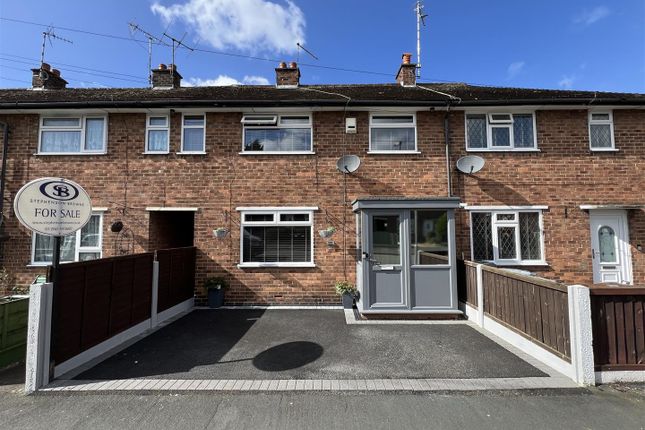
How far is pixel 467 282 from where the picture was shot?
6.40m

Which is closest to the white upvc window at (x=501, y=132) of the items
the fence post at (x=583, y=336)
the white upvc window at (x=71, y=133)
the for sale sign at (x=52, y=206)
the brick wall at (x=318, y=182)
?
the brick wall at (x=318, y=182)

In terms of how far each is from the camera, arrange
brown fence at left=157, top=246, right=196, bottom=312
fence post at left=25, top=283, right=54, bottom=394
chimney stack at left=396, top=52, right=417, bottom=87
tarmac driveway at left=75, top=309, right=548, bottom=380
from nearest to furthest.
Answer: fence post at left=25, top=283, right=54, bottom=394, tarmac driveway at left=75, top=309, right=548, bottom=380, brown fence at left=157, top=246, right=196, bottom=312, chimney stack at left=396, top=52, right=417, bottom=87

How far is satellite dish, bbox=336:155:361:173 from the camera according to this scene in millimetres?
7539

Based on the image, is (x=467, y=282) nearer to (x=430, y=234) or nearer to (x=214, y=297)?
(x=430, y=234)

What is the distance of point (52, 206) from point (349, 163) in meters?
5.57

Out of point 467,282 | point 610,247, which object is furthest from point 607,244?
point 467,282

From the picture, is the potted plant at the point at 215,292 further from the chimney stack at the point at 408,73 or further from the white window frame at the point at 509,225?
the chimney stack at the point at 408,73

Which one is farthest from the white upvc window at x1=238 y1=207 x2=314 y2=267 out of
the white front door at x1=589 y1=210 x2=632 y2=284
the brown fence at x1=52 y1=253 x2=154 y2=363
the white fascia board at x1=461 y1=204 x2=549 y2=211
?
the white front door at x1=589 y1=210 x2=632 y2=284

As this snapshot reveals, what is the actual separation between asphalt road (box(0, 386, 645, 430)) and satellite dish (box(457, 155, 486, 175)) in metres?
4.99

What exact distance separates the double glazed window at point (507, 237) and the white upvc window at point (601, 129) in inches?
92.7

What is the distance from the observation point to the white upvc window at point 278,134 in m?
7.91

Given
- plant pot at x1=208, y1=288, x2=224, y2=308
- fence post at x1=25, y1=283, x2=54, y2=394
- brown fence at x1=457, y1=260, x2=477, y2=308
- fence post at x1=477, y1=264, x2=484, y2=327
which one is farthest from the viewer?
plant pot at x1=208, y1=288, x2=224, y2=308

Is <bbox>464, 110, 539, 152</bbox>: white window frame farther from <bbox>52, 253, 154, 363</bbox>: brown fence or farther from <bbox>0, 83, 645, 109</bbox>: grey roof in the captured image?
<bbox>52, 253, 154, 363</bbox>: brown fence

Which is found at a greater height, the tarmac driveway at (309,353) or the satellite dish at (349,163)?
the satellite dish at (349,163)
